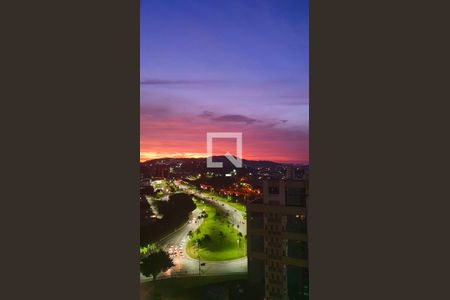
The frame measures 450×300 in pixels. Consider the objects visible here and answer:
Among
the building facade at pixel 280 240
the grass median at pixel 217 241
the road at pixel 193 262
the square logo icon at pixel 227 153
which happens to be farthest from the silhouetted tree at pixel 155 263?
the square logo icon at pixel 227 153

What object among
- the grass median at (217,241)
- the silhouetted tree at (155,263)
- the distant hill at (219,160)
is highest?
the distant hill at (219,160)

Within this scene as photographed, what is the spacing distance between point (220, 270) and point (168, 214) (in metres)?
0.93

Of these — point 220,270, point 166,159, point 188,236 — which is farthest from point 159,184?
point 220,270

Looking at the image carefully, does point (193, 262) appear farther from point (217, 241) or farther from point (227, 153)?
point (227, 153)

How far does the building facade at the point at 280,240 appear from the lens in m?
5.84

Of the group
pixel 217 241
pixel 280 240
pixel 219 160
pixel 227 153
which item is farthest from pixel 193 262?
pixel 227 153

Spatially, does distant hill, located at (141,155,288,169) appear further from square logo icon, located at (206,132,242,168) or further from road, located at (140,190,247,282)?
road, located at (140,190,247,282)

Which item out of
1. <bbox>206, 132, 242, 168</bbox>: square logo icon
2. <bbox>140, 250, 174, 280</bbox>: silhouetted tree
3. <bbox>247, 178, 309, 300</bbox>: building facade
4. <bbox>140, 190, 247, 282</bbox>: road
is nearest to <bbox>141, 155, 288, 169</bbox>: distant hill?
<bbox>206, 132, 242, 168</bbox>: square logo icon

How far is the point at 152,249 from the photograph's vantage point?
19.5 ft

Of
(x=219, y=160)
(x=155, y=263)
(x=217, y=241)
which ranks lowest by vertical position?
(x=155, y=263)

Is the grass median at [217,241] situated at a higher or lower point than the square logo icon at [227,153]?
lower

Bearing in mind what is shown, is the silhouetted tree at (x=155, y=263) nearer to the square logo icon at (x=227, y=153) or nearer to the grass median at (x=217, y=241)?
the grass median at (x=217, y=241)

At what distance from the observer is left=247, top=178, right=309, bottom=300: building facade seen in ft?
19.1

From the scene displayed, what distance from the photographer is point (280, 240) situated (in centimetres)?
590
